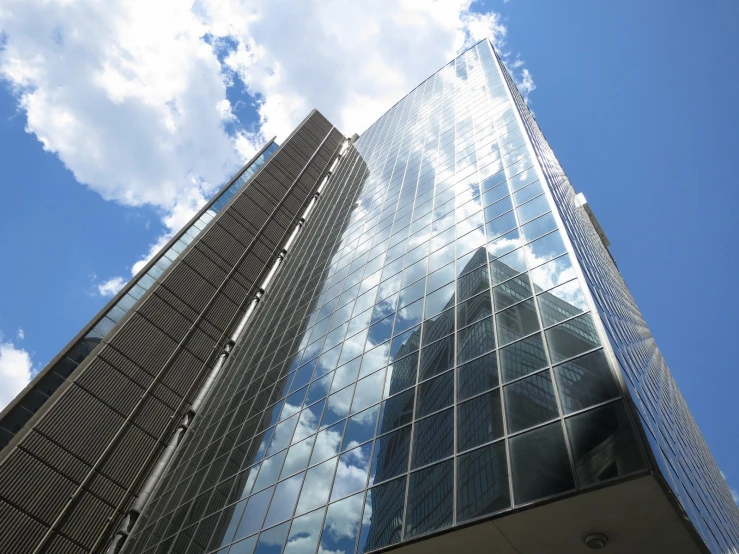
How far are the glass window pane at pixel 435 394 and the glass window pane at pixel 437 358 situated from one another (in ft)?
1.01

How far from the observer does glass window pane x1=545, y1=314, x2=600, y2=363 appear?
38.5 ft

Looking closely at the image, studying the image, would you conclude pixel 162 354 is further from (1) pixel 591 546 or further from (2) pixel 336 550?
(1) pixel 591 546

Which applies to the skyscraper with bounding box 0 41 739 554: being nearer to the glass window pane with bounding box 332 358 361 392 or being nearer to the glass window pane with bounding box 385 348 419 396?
the glass window pane with bounding box 385 348 419 396

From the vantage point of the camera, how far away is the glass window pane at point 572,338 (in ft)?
38.5

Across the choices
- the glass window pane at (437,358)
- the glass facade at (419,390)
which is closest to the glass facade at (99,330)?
the glass facade at (419,390)

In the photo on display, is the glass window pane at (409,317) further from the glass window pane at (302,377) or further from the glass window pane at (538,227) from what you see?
the glass window pane at (302,377)

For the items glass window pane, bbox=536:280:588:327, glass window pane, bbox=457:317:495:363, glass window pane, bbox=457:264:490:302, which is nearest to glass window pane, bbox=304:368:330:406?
glass window pane, bbox=457:264:490:302

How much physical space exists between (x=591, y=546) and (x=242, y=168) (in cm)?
4797

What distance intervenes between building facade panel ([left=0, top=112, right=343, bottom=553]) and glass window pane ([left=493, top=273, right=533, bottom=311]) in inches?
746

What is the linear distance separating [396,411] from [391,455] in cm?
148

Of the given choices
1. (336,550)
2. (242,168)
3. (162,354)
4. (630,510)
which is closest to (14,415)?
(162,354)

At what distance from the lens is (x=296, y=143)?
5747cm

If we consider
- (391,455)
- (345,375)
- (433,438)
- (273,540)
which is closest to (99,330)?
(345,375)

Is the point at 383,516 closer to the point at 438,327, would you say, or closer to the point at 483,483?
the point at 483,483
